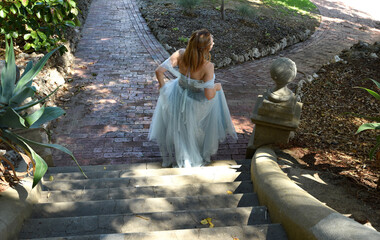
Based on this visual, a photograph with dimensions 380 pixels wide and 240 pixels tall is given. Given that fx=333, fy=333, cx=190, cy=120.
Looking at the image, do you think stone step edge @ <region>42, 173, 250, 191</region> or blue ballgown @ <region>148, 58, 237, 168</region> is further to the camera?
blue ballgown @ <region>148, 58, 237, 168</region>

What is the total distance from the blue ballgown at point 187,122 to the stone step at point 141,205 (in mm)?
1386

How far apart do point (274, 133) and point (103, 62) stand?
564cm


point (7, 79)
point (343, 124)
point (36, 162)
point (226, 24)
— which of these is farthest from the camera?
point (226, 24)

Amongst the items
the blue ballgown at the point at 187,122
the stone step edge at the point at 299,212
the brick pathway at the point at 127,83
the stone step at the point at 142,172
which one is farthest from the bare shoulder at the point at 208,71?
the brick pathway at the point at 127,83

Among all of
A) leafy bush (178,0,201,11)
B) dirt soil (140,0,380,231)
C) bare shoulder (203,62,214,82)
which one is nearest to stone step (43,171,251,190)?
dirt soil (140,0,380,231)

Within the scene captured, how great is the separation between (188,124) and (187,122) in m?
0.03

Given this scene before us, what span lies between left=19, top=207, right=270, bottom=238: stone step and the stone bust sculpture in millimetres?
1593

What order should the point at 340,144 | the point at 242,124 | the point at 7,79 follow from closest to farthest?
the point at 7,79
the point at 340,144
the point at 242,124

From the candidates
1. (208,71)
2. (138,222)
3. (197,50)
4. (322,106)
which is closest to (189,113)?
(208,71)

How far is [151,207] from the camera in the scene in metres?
3.13

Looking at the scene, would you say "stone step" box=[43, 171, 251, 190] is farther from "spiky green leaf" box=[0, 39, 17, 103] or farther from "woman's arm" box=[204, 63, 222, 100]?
"spiky green leaf" box=[0, 39, 17, 103]

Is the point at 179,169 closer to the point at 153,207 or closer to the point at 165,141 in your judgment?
the point at 165,141

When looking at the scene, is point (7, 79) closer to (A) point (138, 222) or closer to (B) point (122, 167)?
(A) point (138, 222)

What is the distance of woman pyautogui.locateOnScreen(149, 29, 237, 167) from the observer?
410 cm
